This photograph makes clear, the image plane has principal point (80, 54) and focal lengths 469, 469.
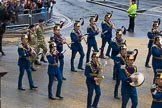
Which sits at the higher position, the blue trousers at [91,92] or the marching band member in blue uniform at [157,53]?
the marching band member in blue uniform at [157,53]

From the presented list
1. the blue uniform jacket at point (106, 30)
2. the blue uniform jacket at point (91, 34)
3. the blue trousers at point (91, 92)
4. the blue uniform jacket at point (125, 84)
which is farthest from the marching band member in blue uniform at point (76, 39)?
the blue uniform jacket at point (125, 84)

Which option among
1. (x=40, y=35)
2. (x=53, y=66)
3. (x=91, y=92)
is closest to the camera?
(x=91, y=92)

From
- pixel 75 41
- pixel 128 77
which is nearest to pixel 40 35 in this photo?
pixel 75 41

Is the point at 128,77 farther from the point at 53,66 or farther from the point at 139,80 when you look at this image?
the point at 53,66

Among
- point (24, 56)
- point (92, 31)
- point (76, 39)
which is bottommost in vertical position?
point (24, 56)

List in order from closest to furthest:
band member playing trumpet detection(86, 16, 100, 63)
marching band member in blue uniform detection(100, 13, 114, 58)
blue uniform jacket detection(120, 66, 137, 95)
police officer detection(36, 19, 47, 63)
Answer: blue uniform jacket detection(120, 66, 137, 95) < band member playing trumpet detection(86, 16, 100, 63) < police officer detection(36, 19, 47, 63) < marching band member in blue uniform detection(100, 13, 114, 58)

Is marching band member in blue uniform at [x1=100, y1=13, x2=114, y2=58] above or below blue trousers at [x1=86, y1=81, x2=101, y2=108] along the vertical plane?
above

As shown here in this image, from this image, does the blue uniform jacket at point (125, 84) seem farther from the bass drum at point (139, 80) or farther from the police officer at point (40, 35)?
the police officer at point (40, 35)

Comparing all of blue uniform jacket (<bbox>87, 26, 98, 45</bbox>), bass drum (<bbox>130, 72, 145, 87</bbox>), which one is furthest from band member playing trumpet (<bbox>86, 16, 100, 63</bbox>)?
bass drum (<bbox>130, 72, 145, 87</bbox>)

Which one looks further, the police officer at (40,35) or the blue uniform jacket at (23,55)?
the police officer at (40,35)

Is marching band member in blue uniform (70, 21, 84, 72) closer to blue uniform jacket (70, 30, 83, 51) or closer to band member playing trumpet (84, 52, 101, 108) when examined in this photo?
blue uniform jacket (70, 30, 83, 51)

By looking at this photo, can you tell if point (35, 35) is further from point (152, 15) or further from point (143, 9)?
point (143, 9)

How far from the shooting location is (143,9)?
114 feet

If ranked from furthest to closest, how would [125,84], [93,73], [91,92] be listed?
[91,92] → [93,73] → [125,84]
